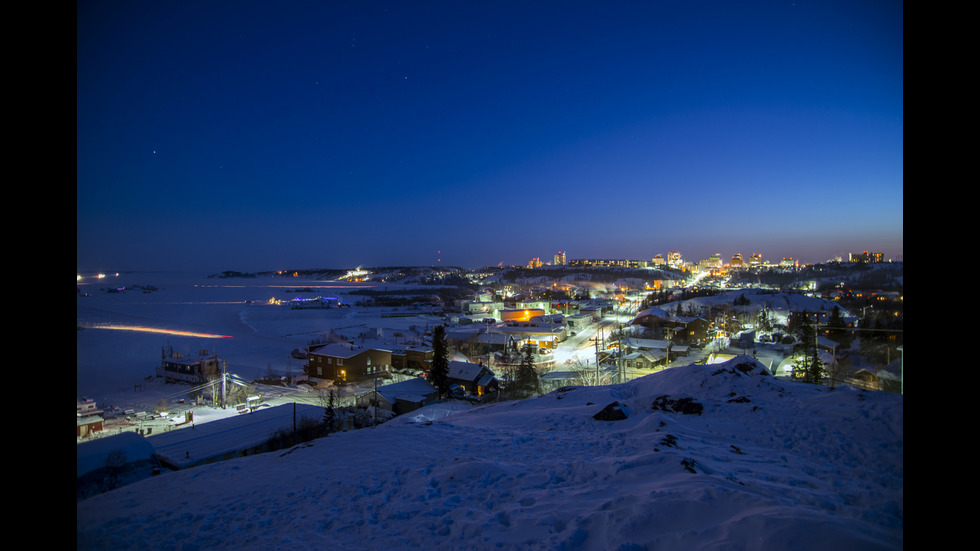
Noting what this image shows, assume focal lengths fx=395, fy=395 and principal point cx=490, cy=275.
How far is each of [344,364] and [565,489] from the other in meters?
22.2

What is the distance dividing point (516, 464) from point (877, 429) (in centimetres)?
575

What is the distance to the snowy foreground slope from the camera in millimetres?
3607

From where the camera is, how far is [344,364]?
24.5 metres

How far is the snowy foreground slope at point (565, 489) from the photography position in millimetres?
3607

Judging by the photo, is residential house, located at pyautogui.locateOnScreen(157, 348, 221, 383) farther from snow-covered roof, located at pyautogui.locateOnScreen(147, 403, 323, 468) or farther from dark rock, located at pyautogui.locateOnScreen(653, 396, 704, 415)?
dark rock, located at pyautogui.locateOnScreen(653, 396, 704, 415)

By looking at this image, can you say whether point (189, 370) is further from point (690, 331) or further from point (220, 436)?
point (690, 331)

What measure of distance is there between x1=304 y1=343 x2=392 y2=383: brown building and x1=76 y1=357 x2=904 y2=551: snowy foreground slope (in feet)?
55.2

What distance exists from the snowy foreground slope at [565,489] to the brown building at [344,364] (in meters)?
16.8

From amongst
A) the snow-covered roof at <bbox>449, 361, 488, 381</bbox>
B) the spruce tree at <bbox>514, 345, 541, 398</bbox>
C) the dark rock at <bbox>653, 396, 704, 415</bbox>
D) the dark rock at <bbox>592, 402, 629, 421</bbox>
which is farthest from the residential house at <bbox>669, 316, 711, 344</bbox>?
the dark rock at <bbox>592, 402, 629, 421</bbox>

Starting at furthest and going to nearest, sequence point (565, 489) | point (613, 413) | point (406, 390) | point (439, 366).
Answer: point (439, 366) < point (406, 390) < point (613, 413) < point (565, 489)

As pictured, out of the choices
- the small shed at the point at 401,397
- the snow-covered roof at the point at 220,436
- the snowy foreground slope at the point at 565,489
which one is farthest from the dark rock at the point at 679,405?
the snow-covered roof at the point at 220,436

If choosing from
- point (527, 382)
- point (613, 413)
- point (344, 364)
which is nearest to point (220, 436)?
point (613, 413)
